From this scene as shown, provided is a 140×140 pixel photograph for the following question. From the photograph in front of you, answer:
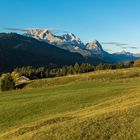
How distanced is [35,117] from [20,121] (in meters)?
2.23

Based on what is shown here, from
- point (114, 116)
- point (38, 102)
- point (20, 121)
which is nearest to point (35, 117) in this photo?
point (20, 121)

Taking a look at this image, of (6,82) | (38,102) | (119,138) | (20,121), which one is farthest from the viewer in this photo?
(6,82)

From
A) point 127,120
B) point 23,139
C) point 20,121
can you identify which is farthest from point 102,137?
point 20,121

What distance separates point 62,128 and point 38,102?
24.1m

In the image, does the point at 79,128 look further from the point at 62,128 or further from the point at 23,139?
the point at 23,139

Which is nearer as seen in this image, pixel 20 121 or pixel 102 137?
pixel 102 137

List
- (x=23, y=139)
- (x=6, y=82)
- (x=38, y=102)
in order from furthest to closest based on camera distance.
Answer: (x=6, y=82)
(x=38, y=102)
(x=23, y=139)

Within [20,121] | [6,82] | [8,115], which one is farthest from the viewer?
[6,82]

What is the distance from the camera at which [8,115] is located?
4384 centimetres

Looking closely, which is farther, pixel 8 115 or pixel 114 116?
pixel 8 115

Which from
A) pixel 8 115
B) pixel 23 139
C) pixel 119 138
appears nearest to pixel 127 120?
pixel 119 138

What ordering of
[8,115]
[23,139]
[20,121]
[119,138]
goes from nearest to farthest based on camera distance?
1. [119,138]
2. [23,139]
3. [20,121]
4. [8,115]

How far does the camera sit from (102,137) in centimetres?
2405

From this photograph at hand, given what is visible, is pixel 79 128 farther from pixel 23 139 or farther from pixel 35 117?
pixel 35 117
